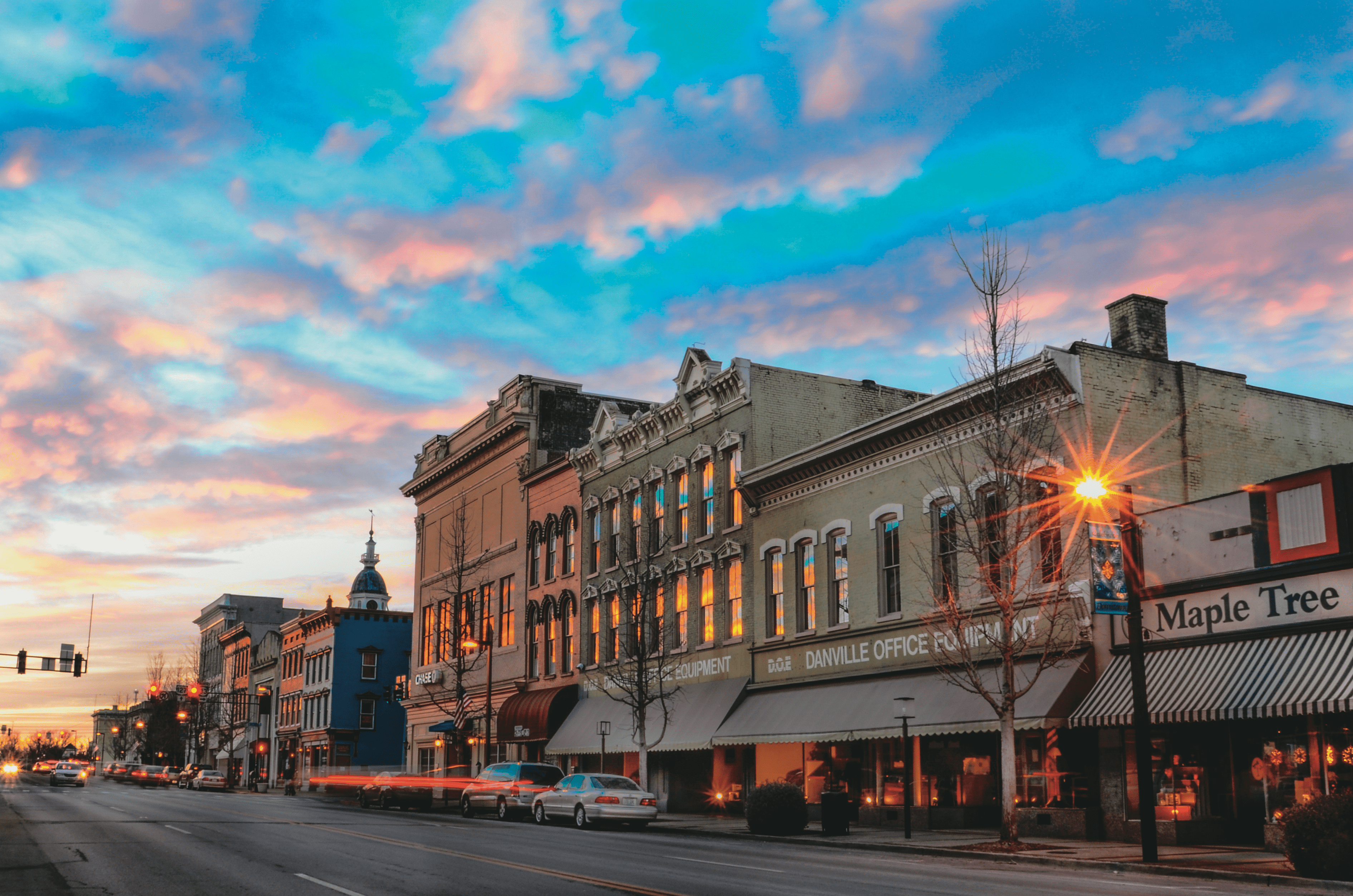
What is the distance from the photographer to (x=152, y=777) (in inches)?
3506

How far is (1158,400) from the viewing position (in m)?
26.6

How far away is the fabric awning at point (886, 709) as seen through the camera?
24.5 m

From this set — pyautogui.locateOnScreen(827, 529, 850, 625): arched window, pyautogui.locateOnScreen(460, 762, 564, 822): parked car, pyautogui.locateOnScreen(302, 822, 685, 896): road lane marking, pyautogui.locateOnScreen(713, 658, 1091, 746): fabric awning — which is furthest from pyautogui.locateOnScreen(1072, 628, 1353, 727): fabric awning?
pyautogui.locateOnScreen(460, 762, 564, 822): parked car

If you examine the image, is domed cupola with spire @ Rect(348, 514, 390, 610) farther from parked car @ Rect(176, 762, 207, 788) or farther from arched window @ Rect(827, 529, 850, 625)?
arched window @ Rect(827, 529, 850, 625)

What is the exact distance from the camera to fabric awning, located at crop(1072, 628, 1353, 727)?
1936 cm

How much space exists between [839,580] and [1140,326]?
10.1 meters

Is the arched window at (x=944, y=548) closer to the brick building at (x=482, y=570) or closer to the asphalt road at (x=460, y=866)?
the asphalt road at (x=460, y=866)

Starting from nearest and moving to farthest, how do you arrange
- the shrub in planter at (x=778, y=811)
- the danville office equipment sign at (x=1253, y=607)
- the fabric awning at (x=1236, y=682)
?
the fabric awning at (x=1236, y=682) < the danville office equipment sign at (x=1253, y=607) < the shrub in planter at (x=778, y=811)

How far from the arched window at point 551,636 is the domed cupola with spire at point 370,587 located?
195ft

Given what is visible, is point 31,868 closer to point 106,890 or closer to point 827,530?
point 106,890

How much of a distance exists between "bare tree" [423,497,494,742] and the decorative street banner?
35.6m

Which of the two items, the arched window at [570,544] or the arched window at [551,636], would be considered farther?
the arched window at [551,636]

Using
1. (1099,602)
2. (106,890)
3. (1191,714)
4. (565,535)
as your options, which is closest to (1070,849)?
(1191,714)

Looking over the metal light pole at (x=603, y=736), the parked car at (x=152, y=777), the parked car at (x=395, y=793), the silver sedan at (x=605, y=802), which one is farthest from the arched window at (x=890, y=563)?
the parked car at (x=152, y=777)
